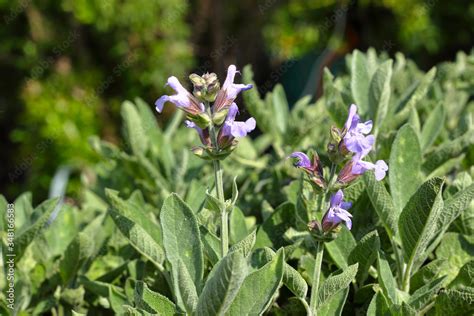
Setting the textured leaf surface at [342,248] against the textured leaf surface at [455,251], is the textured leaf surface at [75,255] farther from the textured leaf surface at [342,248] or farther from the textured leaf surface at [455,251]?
the textured leaf surface at [455,251]

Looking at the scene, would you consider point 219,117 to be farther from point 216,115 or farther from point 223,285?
point 223,285

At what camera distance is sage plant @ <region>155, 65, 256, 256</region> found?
3.66 feet

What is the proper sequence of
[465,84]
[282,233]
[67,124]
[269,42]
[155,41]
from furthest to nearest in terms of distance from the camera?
[269,42] → [155,41] → [67,124] → [465,84] → [282,233]

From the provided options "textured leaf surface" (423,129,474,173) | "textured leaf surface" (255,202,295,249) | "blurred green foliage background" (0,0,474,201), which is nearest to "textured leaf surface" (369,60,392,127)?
"textured leaf surface" (423,129,474,173)

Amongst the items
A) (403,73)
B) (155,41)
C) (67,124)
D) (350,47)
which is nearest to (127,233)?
(403,73)

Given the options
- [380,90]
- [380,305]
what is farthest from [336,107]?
[380,305]

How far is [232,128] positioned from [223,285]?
10.6 inches

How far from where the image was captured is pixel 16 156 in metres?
5.48

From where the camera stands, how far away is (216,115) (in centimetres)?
113

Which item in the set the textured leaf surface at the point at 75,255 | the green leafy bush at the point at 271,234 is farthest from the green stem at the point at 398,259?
the textured leaf surface at the point at 75,255

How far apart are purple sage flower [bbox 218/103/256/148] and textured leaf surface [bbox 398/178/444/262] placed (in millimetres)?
292

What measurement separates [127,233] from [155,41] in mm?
4061

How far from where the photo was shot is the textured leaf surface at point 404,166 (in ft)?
4.31

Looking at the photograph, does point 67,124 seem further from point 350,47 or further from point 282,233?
point 282,233
